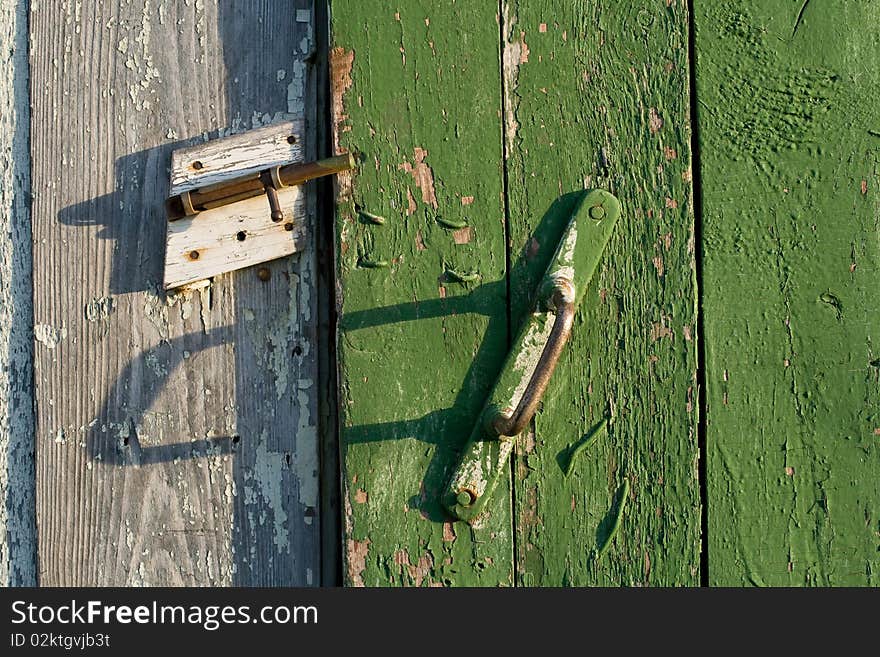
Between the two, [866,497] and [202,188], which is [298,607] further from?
[866,497]

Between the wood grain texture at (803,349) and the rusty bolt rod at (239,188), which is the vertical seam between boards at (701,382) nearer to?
the wood grain texture at (803,349)

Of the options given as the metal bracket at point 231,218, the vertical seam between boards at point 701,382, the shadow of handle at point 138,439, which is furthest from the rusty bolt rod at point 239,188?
the vertical seam between boards at point 701,382

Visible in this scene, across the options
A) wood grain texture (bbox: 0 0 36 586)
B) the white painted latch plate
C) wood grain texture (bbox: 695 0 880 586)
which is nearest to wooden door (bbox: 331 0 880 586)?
wood grain texture (bbox: 695 0 880 586)

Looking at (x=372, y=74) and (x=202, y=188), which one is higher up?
(x=372, y=74)

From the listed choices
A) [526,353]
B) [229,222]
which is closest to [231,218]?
[229,222]

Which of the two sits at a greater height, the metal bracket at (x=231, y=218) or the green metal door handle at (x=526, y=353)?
the metal bracket at (x=231, y=218)

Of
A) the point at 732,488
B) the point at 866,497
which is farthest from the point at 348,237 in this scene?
the point at 866,497

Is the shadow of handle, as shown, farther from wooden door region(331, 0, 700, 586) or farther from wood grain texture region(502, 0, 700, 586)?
wood grain texture region(502, 0, 700, 586)
